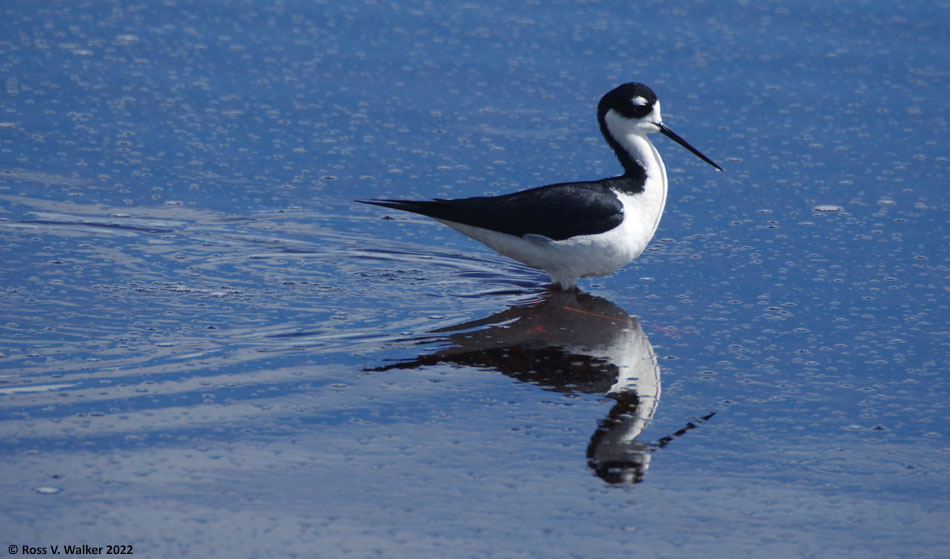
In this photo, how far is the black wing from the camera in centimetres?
627

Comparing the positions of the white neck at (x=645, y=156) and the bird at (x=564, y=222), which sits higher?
the white neck at (x=645, y=156)

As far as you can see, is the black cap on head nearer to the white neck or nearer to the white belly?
the white neck

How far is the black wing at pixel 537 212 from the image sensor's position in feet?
20.6

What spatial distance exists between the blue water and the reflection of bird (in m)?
0.02

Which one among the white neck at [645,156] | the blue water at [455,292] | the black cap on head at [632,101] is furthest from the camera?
the black cap on head at [632,101]

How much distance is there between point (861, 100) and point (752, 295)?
317cm

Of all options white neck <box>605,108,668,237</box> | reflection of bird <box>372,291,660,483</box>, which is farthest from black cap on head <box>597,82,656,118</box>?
reflection of bird <box>372,291,660,483</box>

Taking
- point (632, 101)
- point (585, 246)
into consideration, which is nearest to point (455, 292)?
point (585, 246)

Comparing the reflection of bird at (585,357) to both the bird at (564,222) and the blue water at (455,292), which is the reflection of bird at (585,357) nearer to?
the blue water at (455,292)

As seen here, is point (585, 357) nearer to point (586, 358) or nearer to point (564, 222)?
point (586, 358)

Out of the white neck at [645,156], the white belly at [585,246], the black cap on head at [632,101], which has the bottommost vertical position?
the white belly at [585,246]

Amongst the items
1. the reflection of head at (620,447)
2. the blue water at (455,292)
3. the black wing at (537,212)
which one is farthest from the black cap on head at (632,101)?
the reflection of head at (620,447)

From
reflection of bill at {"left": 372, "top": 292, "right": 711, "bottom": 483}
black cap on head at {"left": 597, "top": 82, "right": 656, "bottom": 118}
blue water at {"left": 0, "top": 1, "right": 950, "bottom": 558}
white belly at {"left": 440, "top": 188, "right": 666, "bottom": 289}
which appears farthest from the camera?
black cap on head at {"left": 597, "top": 82, "right": 656, "bottom": 118}

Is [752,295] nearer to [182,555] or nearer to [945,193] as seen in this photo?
[945,193]
